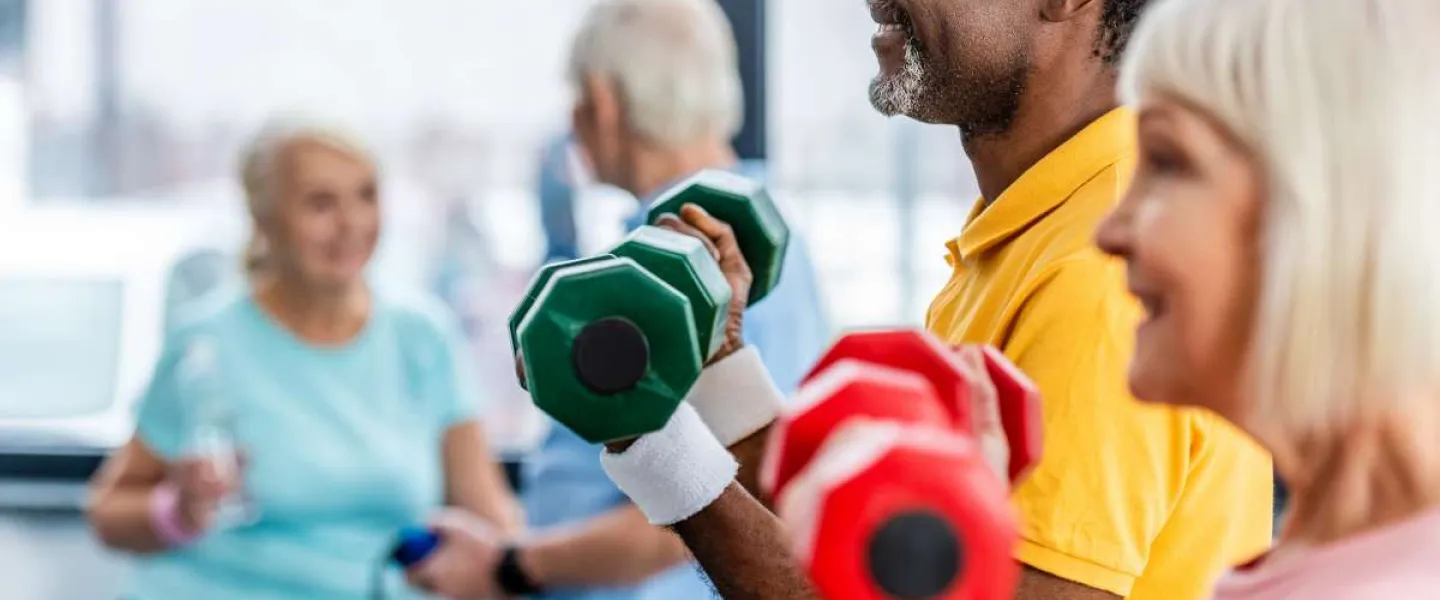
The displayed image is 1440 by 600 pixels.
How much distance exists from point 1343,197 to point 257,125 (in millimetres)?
3043

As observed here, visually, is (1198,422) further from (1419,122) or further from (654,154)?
(654,154)

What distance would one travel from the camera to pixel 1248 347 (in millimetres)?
752

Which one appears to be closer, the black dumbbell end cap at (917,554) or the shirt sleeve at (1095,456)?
the black dumbbell end cap at (917,554)

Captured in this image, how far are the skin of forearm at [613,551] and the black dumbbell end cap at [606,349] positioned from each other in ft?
3.95

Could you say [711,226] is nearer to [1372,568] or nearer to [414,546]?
[1372,568]

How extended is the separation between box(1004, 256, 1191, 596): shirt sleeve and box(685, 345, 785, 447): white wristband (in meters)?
0.20

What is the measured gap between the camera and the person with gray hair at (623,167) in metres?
2.17

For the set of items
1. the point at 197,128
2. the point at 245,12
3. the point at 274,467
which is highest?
the point at 245,12

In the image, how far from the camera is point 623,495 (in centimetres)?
222

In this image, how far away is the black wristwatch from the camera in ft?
7.70

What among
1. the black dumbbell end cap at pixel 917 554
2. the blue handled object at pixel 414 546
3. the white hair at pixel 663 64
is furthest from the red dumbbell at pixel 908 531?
the blue handled object at pixel 414 546

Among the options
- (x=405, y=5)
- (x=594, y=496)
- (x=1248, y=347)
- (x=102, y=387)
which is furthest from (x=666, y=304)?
(x=102, y=387)

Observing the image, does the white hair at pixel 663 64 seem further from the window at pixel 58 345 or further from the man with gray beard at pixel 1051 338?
the window at pixel 58 345

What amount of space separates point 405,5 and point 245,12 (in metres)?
0.32
